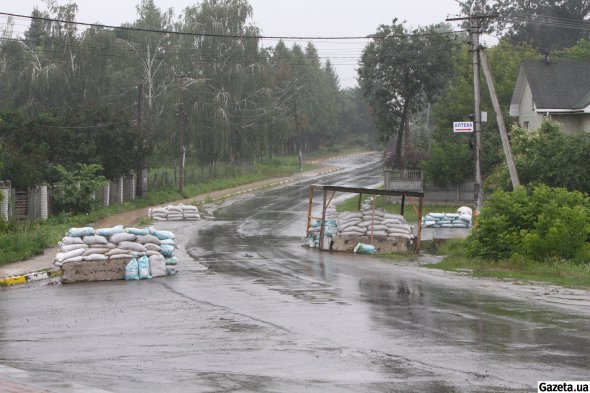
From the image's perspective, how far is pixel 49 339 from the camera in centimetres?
1238

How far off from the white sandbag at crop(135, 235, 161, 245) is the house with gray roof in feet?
92.1

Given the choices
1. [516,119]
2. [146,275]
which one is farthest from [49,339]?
[516,119]

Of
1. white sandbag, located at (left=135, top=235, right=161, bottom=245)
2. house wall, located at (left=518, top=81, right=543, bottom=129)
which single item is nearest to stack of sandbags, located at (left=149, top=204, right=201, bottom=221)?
house wall, located at (left=518, top=81, right=543, bottom=129)

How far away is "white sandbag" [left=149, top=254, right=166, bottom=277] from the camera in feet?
70.2

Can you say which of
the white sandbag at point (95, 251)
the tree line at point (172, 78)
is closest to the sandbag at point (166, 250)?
the white sandbag at point (95, 251)

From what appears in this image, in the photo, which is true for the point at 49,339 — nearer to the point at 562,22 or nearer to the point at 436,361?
the point at 436,361

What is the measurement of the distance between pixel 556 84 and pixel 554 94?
1.16m

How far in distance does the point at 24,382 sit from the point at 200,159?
65060 millimetres

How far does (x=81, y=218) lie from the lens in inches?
1629

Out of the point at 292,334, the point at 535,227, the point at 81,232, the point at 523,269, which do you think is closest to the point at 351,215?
the point at 535,227

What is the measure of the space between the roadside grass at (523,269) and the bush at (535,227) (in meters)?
0.40

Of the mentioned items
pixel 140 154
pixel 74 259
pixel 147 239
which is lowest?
pixel 74 259

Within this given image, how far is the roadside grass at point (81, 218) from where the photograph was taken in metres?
26.0

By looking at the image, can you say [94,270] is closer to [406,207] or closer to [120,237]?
[120,237]
